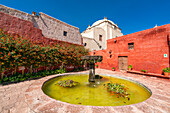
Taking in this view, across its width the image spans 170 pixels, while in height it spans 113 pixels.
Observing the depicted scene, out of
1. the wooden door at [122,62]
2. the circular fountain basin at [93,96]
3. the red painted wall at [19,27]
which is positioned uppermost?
the red painted wall at [19,27]

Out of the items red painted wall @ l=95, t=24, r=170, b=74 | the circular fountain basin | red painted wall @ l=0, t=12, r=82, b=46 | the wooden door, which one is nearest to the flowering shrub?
red painted wall @ l=0, t=12, r=82, b=46

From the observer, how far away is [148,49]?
7875 millimetres

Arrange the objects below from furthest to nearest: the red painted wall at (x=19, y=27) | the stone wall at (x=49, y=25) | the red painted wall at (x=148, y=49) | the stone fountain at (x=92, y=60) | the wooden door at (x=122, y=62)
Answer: the wooden door at (x=122, y=62), the stone wall at (x=49, y=25), the red painted wall at (x=148, y=49), the red painted wall at (x=19, y=27), the stone fountain at (x=92, y=60)

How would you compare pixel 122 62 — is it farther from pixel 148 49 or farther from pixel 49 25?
pixel 49 25

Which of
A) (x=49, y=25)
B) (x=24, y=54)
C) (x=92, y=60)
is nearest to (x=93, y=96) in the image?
(x=92, y=60)

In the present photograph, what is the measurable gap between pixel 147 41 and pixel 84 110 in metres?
9.64

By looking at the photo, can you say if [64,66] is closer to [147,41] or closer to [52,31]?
[52,31]

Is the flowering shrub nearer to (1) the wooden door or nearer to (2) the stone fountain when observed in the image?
(2) the stone fountain

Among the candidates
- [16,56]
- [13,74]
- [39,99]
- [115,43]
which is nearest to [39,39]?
[16,56]

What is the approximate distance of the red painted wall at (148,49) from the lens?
6923 millimetres

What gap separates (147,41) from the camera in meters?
7.95

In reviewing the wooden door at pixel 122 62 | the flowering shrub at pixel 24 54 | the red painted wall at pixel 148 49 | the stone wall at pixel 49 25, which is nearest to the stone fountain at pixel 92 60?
the red painted wall at pixel 148 49

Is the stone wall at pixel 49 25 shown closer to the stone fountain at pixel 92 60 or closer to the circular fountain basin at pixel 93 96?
the stone fountain at pixel 92 60

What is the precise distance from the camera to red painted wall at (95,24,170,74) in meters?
6.92
